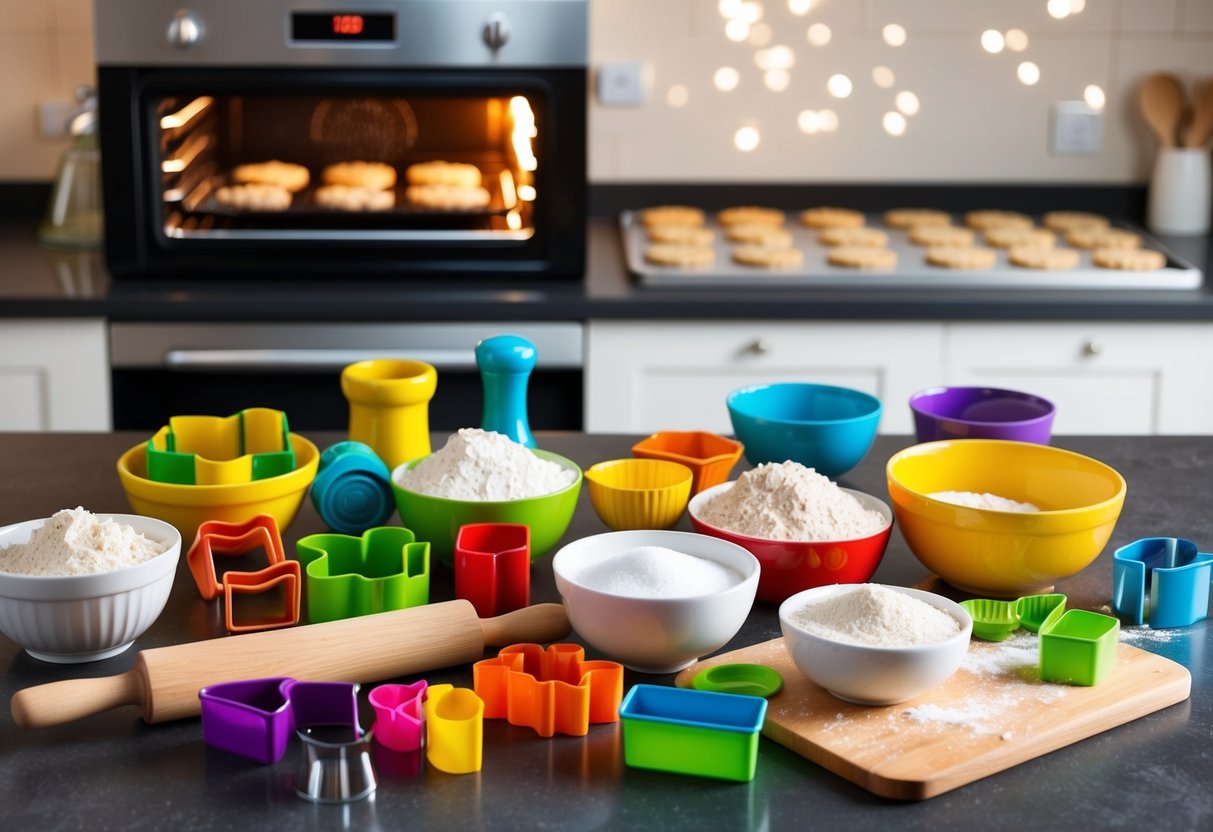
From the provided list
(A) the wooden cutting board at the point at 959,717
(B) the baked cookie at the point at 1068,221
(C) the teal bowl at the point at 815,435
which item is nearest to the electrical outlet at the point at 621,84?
(B) the baked cookie at the point at 1068,221

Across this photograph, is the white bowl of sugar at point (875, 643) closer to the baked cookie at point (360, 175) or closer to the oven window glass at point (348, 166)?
the oven window glass at point (348, 166)

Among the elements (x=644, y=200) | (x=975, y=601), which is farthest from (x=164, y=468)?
(x=644, y=200)

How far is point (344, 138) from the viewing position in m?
2.44

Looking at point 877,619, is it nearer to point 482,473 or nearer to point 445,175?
point 482,473

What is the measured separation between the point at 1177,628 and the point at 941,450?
28 centimetres

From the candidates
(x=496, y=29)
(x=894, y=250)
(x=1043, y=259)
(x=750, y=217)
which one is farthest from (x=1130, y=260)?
(x=496, y=29)

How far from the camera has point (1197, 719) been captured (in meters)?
0.93

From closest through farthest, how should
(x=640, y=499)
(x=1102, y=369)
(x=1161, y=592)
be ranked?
(x=1161, y=592) → (x=640, y=499) → (x=1102, y=369)

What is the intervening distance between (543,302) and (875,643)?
135 centimetres

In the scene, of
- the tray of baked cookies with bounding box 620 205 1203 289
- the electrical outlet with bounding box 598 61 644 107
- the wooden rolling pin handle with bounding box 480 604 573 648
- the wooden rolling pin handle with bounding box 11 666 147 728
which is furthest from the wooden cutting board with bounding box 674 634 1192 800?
the electrical outlet with bounding box 598 61 644 107

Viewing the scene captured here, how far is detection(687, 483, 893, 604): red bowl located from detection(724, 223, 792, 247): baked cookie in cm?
140

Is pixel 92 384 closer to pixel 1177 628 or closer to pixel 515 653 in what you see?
pixel 515 653

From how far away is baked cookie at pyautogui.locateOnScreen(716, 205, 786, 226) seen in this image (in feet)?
8.64

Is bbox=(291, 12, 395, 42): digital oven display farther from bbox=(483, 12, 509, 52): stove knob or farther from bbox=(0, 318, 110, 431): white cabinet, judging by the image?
bbox=(0, 318, 110, 431): white cabinet
